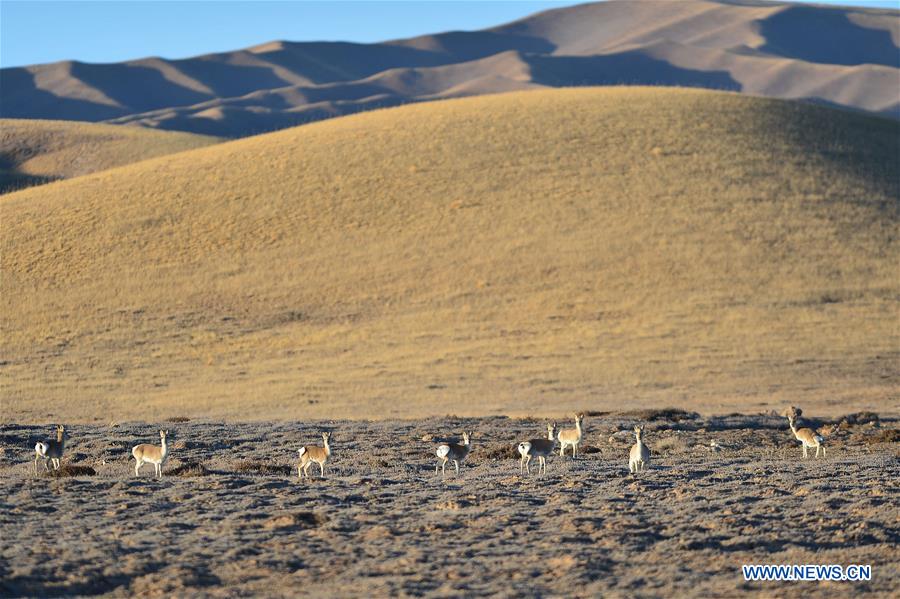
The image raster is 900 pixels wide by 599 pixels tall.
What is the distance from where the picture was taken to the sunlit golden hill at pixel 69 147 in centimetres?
12450

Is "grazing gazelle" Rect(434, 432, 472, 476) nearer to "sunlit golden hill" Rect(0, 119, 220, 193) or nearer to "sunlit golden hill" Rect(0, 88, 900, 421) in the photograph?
"sunlit golden hill" Rect(0, 88, 900, 421)

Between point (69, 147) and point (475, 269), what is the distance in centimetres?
8894

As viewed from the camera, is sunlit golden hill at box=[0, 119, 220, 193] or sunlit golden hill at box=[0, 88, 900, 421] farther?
sunlit golden hill at box=[0, 119, 220, 193]

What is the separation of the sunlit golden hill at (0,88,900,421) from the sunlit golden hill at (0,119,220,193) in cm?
5109

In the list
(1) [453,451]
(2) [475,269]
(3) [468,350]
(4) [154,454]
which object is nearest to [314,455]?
(1) [453,451]

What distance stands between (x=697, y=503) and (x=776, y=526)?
5.74ft

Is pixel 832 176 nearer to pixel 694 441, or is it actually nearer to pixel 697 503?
pixel 694 441

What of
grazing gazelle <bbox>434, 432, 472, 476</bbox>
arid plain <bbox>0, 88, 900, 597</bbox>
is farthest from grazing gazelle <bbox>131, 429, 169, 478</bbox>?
grazing gazelle <bbox>434, 432, 472, 476</bbox>

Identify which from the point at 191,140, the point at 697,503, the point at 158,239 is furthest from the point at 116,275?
the point at 191,140

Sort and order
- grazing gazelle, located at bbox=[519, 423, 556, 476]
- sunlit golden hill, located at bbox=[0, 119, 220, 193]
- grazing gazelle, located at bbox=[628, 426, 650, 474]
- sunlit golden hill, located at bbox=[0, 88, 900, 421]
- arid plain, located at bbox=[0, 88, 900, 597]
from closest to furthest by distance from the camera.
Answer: arid plain, located at bbox=[0, 88, 900, 597]
grazing gazelle, located at bbox=[519, 423, 556, 476]
grazing gazelle, located at bbox=[628, 426, 650, 474]
sunlit golden hill, located at bbox=[0, 88, 900, 421]
sunlit golden hill, located at bbox=[0, 119, 220, 193]

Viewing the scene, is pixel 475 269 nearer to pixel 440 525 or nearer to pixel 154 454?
pixel 154 454

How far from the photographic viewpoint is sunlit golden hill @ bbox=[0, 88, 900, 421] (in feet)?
139

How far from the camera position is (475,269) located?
56.3 meters

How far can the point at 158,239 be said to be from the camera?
61.8m
